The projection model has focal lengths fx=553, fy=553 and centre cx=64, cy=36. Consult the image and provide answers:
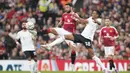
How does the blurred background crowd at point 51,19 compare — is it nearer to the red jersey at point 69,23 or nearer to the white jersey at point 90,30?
the red jersey at point 69,23

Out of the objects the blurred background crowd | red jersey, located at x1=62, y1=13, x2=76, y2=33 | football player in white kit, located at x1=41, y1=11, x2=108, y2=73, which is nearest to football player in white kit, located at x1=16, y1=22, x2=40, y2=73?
football player in white kit, located at x1=41, y1=11, x2=108, y2=73

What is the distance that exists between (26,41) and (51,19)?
383 inches

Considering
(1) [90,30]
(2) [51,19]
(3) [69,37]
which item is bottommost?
(3) [69,37]

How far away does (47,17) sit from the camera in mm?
33719

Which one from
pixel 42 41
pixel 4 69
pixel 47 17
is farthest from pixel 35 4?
pixel 4 69

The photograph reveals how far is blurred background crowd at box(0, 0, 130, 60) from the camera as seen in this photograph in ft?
101

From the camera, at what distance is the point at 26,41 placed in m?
23.4

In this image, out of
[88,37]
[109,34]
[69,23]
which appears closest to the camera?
[88,37]

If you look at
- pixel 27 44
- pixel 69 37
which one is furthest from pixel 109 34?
pixel 27 44

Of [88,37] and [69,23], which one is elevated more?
[69,23]

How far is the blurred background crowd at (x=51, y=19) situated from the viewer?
1209 inches

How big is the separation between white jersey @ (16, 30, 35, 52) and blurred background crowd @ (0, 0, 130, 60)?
702 centimetres

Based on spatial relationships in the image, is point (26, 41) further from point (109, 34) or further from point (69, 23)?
point (109, 34)

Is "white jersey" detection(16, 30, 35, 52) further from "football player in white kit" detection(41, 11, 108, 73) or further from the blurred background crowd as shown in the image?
the blurred background crowd
